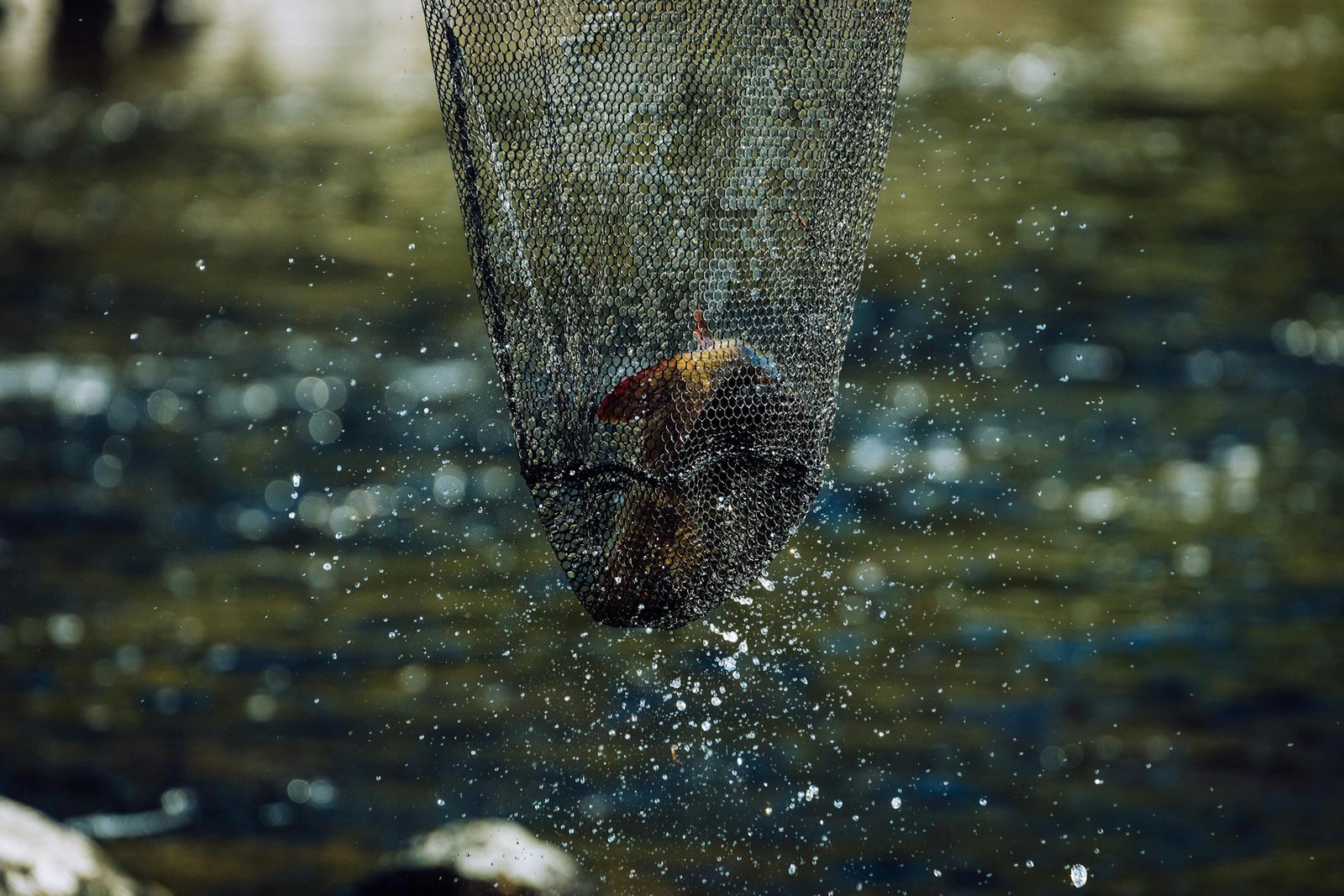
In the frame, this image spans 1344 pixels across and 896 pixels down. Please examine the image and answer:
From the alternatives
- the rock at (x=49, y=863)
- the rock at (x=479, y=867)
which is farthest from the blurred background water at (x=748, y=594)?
the rock at (x=49, y=863)

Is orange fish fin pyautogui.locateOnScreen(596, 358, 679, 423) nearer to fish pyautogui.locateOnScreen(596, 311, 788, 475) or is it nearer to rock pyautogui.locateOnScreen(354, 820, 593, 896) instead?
fish pyautogui.locateOnScreen(596, 311, 788, 475)

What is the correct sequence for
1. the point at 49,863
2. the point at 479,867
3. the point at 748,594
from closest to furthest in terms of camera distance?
the point at 49,863 < the point at 479,867 < the point at 748,594

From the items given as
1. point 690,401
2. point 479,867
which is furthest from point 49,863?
point 690,401

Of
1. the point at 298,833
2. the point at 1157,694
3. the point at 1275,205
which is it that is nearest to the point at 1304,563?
the point at 1157,694

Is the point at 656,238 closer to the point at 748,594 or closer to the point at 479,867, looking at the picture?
the point at 479,867

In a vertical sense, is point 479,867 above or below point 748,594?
below

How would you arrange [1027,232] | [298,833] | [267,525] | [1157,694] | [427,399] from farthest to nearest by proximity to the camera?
1. [1027,232]
2. [427,399]
3. [267,525]
4. [1157,694]
5. [298,833]

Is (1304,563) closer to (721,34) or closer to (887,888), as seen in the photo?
(887,888)
